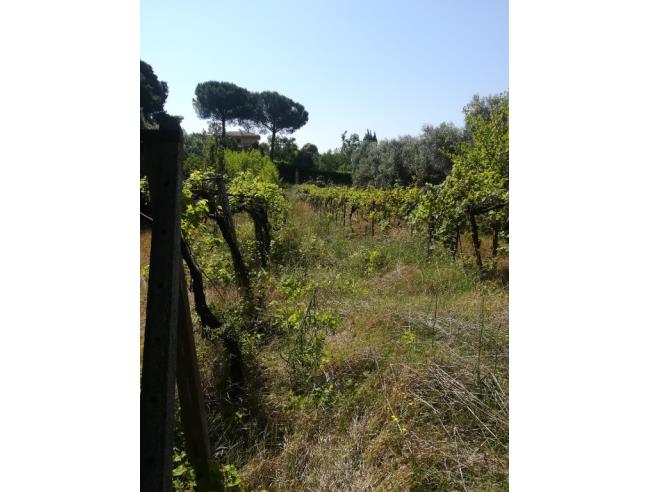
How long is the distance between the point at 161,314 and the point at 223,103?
5107cm

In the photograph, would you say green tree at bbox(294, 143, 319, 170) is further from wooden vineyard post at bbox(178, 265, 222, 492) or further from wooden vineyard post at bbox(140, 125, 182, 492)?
wooden vineyard post at bbox(140, 125, 182, 492)

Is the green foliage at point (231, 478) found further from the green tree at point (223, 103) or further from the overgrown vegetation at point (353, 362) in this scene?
the green tree at point (223, 103)

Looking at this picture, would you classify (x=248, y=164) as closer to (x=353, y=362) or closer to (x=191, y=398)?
(x=353, y=362)

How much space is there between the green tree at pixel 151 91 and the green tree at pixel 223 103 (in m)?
7.74

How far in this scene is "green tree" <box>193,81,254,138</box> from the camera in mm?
47719

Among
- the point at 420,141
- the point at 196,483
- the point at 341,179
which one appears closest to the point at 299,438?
the point at 196,483

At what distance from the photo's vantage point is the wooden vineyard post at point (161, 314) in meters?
1.21

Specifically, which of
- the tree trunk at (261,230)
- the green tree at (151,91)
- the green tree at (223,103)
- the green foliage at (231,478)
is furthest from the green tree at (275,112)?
the green foliage at (231,478)

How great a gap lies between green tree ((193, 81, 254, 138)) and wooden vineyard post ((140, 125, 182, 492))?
49210 millimetres

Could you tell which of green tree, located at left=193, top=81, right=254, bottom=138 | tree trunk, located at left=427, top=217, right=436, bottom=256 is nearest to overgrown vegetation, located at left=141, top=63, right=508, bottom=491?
tree trunk, located at left=427, top=217, right=436, bottom=256

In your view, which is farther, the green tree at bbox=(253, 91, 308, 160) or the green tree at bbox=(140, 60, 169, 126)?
the green tree at bbox=(253, 91, 308, 160)

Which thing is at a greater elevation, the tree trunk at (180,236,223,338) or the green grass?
the tree trunk at (180,236,223,338)

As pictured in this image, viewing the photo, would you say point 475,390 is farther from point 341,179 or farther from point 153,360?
point 341,179

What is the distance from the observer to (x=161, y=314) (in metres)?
1.28
